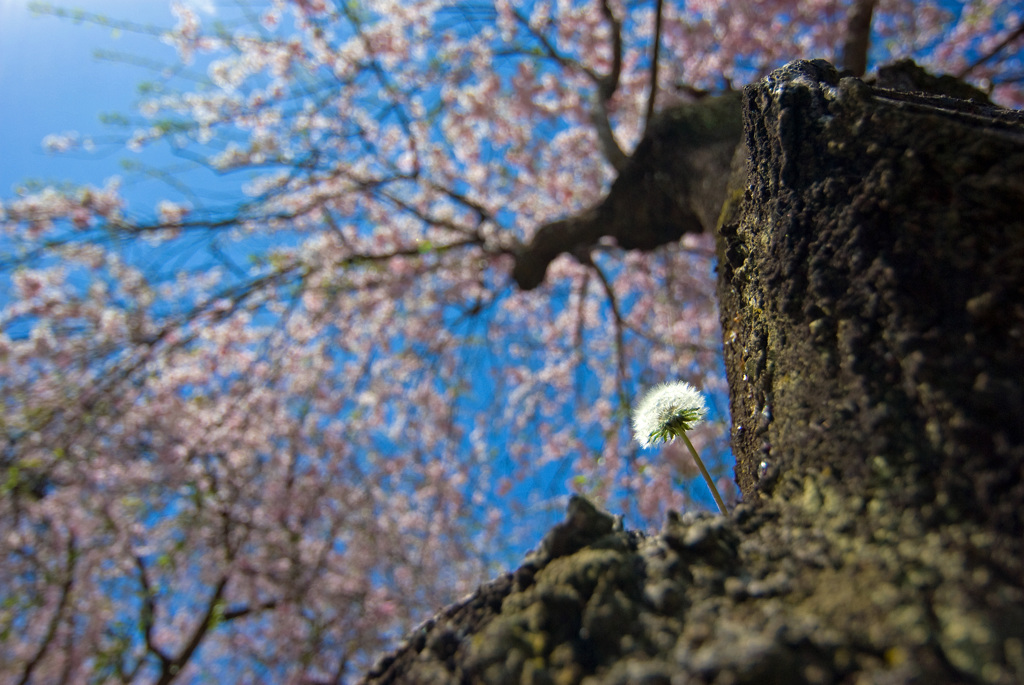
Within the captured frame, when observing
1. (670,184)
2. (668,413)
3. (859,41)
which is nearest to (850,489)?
(668,413)

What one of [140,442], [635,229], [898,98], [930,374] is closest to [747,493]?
[930,374]

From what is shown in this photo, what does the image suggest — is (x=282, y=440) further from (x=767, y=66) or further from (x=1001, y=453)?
(x=767, y=66)

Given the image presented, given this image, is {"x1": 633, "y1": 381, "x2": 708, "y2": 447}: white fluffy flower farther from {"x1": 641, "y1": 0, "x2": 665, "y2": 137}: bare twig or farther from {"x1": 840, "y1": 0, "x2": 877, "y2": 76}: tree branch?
{"x1": 840, "y1": 0, "x2": 877, "y2": 76}: tree branch

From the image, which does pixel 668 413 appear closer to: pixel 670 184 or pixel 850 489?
pixel 850 489

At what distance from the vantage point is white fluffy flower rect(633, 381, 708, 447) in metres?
1.04

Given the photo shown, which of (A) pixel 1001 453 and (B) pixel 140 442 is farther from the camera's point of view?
(B) pixel 140 442

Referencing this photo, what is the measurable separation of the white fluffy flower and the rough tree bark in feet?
0.56

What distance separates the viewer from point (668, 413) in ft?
3.48

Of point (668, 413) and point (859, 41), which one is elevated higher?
point (859, 41)

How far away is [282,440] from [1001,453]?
654 cm

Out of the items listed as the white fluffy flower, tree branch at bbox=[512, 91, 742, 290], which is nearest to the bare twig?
tree branch at bbox=[512, 91, 742, 290]

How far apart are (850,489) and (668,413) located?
462mm

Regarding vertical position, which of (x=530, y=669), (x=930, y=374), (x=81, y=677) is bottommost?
(x=530, y=669)

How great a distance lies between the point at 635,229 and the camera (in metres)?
3.21
